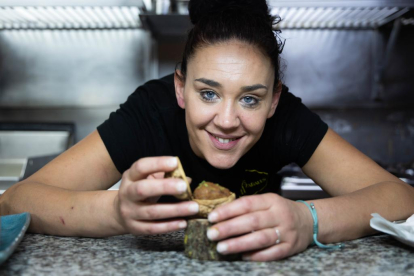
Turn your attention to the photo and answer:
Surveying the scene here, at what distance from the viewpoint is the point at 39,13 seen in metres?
2.38

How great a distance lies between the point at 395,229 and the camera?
882 mm

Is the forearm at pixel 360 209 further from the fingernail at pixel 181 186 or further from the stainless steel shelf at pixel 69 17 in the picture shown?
the stainless steel shelf at pixel 69 17

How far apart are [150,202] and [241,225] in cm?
19

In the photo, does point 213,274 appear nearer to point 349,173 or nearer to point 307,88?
point 349,173

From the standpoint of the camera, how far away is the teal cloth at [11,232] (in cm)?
73

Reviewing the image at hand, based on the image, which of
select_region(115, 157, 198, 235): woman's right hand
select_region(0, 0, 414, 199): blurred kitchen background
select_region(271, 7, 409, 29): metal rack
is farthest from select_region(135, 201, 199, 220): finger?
select_region(0, 0, 414, 199): blurred kitchen background

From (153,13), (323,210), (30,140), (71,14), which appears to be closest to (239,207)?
(323,210)

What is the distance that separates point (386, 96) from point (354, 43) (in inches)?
15.5

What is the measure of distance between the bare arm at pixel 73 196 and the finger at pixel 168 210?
0.52ft

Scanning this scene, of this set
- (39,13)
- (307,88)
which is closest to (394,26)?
(307,88)

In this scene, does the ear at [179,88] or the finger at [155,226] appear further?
the ear at [179,88]

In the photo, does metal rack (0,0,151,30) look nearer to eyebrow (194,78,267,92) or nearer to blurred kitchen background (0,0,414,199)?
blurred kitchen background (0,0,414,199)

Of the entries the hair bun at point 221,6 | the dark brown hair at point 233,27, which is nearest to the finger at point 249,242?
the dark brown hair at point 233,27

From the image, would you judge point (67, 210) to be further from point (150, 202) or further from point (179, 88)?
point (179, 88)
